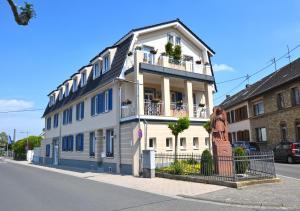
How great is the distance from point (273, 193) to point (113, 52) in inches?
610

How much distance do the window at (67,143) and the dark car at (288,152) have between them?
18.4 metres

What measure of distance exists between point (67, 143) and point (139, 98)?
14171mm

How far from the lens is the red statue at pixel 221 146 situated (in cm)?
1341

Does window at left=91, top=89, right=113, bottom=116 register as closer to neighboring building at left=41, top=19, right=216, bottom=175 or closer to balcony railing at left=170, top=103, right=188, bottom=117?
neighboring building at left=41, top=19, right=216, bottom=175

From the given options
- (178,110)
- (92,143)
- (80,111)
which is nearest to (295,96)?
(178,110)

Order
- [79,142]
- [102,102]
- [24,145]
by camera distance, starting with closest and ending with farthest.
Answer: [102,102] → [79,142] → [24,145]

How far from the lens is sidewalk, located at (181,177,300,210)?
8758mm

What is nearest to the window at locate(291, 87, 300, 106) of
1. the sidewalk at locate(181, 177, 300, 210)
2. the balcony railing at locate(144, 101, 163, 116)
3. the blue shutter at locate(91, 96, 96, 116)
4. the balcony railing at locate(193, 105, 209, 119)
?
the balcony railing at locate(193, 105, 209, 119)

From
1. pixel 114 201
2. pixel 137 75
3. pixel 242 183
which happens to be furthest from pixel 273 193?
pixel 137 75

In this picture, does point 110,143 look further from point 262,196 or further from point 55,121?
point 55,121

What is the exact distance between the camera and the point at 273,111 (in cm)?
3158

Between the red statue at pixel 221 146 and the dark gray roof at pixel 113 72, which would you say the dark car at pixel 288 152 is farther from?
the dark gray roof at pixel 113 72

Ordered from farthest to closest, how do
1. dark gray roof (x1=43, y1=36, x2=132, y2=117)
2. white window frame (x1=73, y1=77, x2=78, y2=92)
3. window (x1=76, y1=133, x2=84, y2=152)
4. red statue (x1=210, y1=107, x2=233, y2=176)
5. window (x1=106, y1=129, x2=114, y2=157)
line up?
white window frame (x1=73, y1=77, x2=78, y2=92) → window (x1=76, y1=133, x2=84, y2=152) → window (x1=106, y1=129, x2=114, y2=157) → dark gray roof (x1=43, y1=36, x2=132, y2=117) → red statue (x1=210, y1=107, x2=233, y2=176)

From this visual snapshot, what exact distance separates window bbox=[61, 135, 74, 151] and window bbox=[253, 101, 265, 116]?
70.7ft
